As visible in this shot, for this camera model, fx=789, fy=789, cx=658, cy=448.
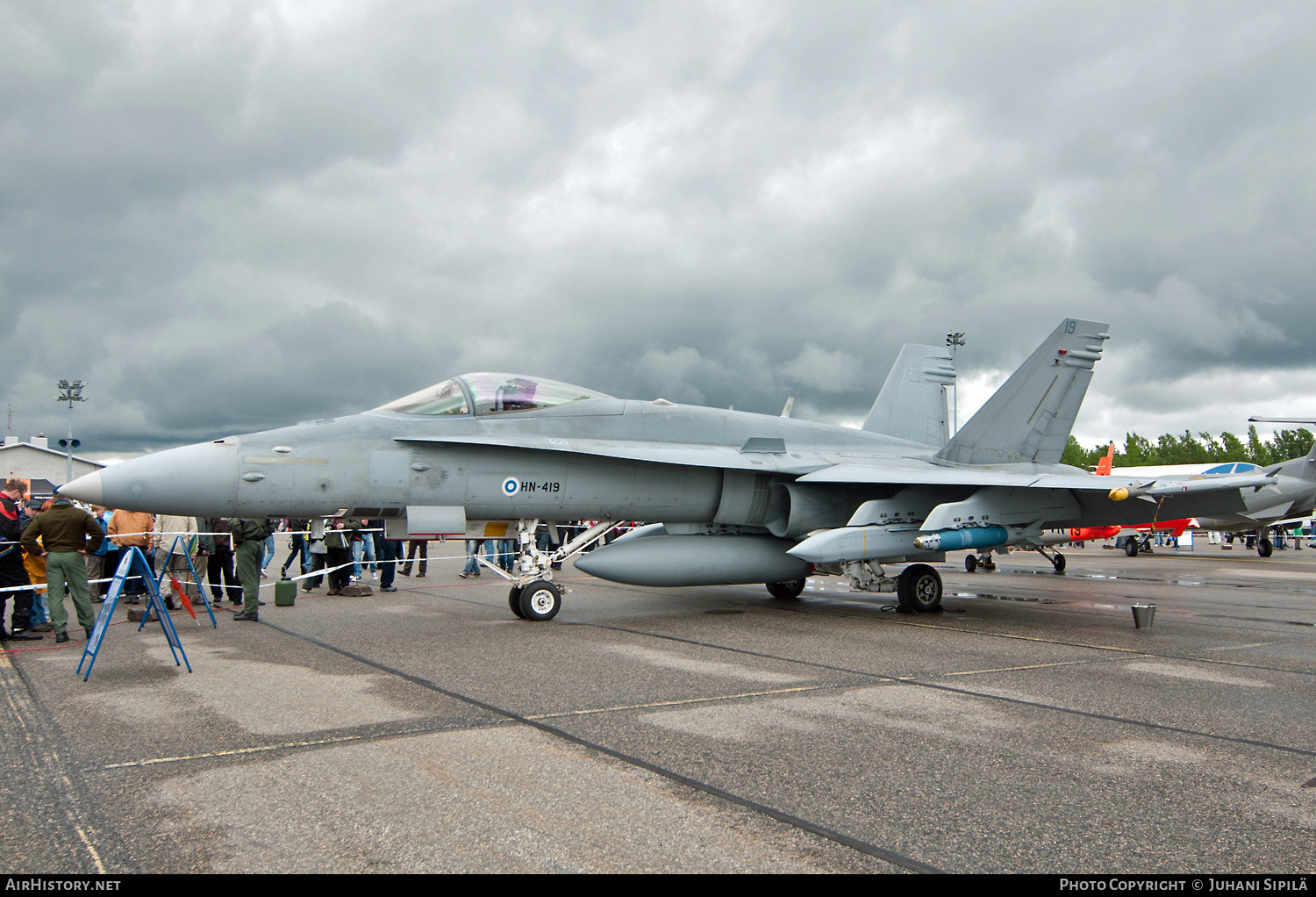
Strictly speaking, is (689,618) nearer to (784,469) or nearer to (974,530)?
(784,469)

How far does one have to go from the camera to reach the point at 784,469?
9883 mm

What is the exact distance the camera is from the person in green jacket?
9.57 meters

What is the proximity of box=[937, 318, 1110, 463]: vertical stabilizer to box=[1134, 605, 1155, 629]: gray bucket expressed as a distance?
352 centimetres

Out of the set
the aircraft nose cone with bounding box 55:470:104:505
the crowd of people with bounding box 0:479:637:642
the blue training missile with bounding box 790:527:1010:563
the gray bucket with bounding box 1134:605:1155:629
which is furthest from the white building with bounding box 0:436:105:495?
the gray bucket with bounding box 1134:605:1155:629

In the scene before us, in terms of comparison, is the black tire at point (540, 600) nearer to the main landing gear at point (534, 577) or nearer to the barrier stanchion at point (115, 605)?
the main landing gear at point (534, 577)

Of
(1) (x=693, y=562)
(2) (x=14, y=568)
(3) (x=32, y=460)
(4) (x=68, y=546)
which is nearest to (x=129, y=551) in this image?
(4) (x=68, y=546)

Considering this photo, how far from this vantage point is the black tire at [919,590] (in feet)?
34.2

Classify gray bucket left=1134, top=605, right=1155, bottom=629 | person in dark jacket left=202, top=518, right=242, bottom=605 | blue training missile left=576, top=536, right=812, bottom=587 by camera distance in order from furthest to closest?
person in dark jacket left=202, top=518, right=242, bottom=605, blue training missile left=576, top=536, right=812, bottom=587, gray bucket left=1134, top=605, right=1155, bottom=629

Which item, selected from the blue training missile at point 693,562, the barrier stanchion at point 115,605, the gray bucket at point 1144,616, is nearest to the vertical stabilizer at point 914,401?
the blue training missile at point 693,562

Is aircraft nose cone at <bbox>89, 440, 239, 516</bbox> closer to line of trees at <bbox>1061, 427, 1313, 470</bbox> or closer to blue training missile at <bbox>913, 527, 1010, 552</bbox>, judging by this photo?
blue training missile at <bbox>913, 527, 1010, 552</bbox>

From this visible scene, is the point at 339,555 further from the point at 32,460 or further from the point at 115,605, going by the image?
the point at 32,460

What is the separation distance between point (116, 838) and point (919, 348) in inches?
573

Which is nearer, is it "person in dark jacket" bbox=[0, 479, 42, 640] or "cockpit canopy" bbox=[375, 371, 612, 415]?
"person in dark jacket" bbox=[0, 479, 42, 640]

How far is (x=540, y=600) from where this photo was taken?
901cm
